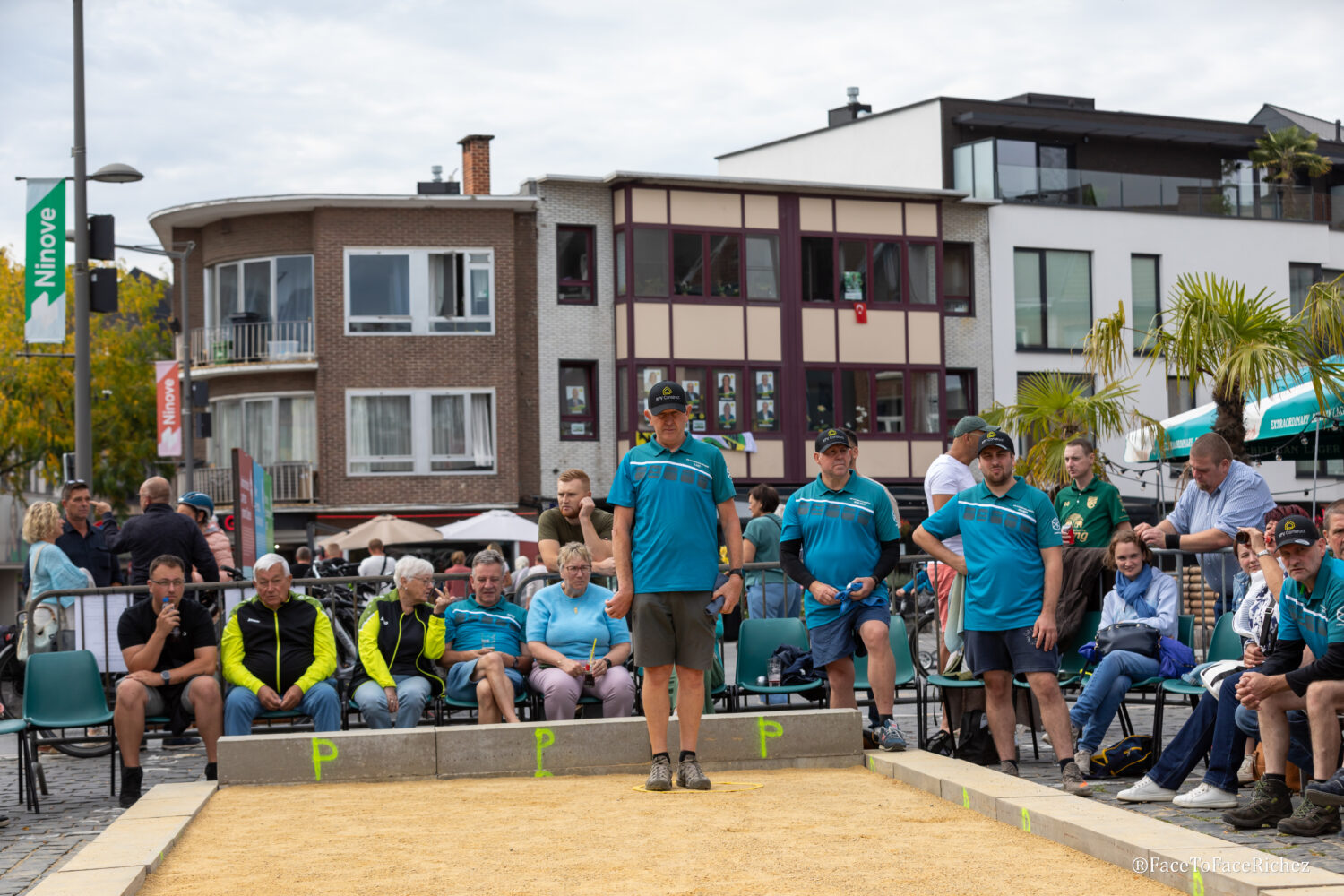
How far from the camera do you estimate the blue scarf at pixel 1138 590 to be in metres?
9.27

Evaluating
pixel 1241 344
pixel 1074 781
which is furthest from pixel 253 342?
pixel 1074 781

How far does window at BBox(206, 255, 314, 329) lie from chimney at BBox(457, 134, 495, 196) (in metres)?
4.85

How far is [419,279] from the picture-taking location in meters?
35.8

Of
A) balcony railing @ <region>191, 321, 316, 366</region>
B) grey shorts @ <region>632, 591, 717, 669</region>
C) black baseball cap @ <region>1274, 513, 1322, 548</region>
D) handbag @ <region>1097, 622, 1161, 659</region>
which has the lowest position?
handbag @ <region>1097, 622, 1161, 659</region>

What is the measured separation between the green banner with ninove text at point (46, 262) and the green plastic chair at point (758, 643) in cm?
1087

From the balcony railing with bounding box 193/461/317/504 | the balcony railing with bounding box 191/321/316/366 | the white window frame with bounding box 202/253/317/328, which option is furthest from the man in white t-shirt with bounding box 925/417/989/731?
the balcony railing with bounding box 191/321/316/366

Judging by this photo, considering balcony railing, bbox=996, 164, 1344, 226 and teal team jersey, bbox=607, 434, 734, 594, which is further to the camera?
balcony railing, bbox=996, 164, 1344, 226

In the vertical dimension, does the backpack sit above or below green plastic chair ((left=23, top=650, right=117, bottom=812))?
below

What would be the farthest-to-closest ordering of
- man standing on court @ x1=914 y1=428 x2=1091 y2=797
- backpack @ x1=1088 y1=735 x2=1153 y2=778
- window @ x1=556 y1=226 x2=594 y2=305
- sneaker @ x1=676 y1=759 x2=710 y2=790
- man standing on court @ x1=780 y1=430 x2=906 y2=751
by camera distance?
window @ x1=556 y1=226 x2=594 y2=305 < man standing on court @ x1=780 y1=430 x2=906 y2=751 < backpack @ x1=1088 y1=735 x2=1153 y2=778 < man standing on court @ x1=914 y1=428 x2=1091 y2=797 < sneaker @ x1=676 y1=759 x2=710 y2=790

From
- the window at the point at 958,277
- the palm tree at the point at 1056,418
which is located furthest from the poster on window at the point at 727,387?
the palm tree at the point at 1056,418

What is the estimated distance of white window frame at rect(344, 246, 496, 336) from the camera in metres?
35.8

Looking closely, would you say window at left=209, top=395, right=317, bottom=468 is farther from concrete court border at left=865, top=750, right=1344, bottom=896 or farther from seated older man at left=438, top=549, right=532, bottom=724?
concrete court border at left=865, top=750, right=1344, bottom=896

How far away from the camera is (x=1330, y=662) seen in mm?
6898

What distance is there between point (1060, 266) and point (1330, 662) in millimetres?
34503
